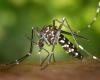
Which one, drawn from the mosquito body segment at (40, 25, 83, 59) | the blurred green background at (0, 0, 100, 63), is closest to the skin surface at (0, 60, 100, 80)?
the mosquito body segment at (40, 25, 83, 59)

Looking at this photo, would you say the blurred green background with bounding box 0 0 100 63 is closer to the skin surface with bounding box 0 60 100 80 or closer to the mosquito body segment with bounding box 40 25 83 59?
the mosquito body segment with bounding box 40 25 83 59

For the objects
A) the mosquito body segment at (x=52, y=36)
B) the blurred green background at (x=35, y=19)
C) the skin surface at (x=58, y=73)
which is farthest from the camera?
the blurred green background at (x=35, y=19)

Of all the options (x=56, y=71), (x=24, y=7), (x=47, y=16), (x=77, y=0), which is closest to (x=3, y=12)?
(x=24, y=7)

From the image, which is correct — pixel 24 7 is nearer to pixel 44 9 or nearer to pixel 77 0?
pixel 44 9

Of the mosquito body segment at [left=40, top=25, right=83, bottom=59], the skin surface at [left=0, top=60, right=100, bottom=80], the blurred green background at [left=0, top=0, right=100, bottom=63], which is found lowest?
the skin surface at [left=0, top=60, right=100, bottom=80]

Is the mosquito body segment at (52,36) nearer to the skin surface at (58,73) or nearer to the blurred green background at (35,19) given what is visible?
the skin surface at (58,73)

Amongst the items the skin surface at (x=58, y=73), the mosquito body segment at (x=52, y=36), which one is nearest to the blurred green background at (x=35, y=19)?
the mosquito body segment at (x=52, y=36)

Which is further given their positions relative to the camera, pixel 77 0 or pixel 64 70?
pixel 77 0

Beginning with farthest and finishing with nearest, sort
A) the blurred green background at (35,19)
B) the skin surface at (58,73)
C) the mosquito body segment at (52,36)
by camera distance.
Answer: the blurred green background at (35,19), the mosquito body segment at (52,36), the skin surface at (58,73)
